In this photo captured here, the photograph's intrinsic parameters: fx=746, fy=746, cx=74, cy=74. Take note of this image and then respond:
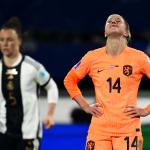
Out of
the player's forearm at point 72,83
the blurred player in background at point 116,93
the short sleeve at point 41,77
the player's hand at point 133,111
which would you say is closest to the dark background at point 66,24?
the short sleeve at point 41,77

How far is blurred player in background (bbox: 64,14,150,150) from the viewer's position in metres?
6.77

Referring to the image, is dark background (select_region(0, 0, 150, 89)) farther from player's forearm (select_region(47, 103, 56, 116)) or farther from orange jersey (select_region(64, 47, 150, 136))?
orange jersey (select_region(64, 47, 150, 136))

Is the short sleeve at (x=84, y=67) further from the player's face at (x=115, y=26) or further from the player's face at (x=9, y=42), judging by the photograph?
the player's face at (x=9, y=42)

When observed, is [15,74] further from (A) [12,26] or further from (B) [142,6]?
(B) [142,6]

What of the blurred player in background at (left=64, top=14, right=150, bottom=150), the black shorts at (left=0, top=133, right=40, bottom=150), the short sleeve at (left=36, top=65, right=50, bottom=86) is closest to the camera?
the blurred player in background at (left=64, top=14, right=150, bottom=150)

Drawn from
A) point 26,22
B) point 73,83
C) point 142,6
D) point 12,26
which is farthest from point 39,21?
point 73,83

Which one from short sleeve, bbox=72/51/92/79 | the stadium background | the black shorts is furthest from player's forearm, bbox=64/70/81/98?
the stadium background

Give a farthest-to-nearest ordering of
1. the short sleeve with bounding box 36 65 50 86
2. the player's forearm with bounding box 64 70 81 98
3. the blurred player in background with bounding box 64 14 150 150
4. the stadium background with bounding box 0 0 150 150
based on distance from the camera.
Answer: the stadium background with bounding box 0 0 150 150
the short sleeve with bounding box 36 65 50 86
the player's forearm with bounding box 64 70 81 98
the blurred player in background with bounding box 64 14 150 150

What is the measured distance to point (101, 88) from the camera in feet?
22.5

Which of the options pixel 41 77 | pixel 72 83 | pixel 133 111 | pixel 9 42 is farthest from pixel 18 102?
pixel 133 111

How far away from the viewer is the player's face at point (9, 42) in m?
7.98

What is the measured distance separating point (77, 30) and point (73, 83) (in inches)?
253

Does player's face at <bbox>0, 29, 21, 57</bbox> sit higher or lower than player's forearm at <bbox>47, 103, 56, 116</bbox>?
higher

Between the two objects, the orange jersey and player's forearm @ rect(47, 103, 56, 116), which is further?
player's forearm @ rect(47, 103, 56, 116)
